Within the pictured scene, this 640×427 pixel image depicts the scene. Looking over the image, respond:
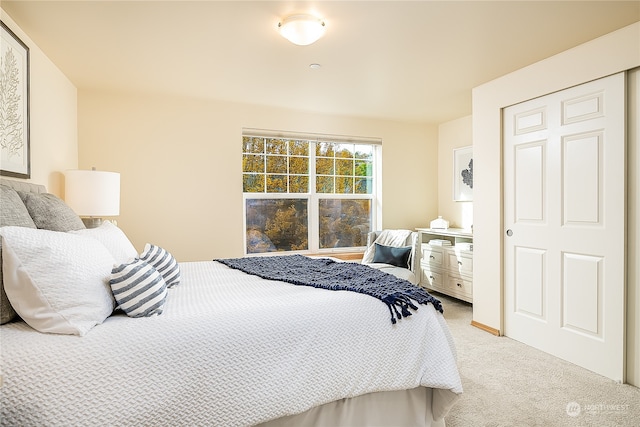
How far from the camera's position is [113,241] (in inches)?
77.4

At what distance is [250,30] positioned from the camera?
7.59 ft

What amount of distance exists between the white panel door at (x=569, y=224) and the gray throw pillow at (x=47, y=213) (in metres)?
3.38

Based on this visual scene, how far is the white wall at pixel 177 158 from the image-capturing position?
11.6ft

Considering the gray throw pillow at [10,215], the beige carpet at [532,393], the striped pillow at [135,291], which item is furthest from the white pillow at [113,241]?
the beige carpet at [532,393]

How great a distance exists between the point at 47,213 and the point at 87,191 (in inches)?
41.1

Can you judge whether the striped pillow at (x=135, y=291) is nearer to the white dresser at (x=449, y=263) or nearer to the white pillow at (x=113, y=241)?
the white pillow at (x=113, y=241)

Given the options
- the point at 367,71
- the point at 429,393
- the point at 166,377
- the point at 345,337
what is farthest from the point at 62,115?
the point at 429,393

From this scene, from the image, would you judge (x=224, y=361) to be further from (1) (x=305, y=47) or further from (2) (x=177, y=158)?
(2) (x=177, y=158)

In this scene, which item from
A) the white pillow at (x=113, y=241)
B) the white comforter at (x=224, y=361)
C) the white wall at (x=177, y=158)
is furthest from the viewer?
the white wall at (x=177, y=158)

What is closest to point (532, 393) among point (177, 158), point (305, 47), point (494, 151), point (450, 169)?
point (494, 151)

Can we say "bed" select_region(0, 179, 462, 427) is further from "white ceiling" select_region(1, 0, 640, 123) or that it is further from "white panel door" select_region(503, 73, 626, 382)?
"white panel door" select_region(503, 73, 626, 382)

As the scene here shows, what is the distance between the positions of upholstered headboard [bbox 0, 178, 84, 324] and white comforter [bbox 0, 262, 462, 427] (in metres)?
0.15

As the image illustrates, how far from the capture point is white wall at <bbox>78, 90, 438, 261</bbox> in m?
3.54

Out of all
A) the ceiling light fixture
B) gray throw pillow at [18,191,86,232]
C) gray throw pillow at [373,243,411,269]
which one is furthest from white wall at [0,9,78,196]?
gray throw pillow at [373,243,411,269]
